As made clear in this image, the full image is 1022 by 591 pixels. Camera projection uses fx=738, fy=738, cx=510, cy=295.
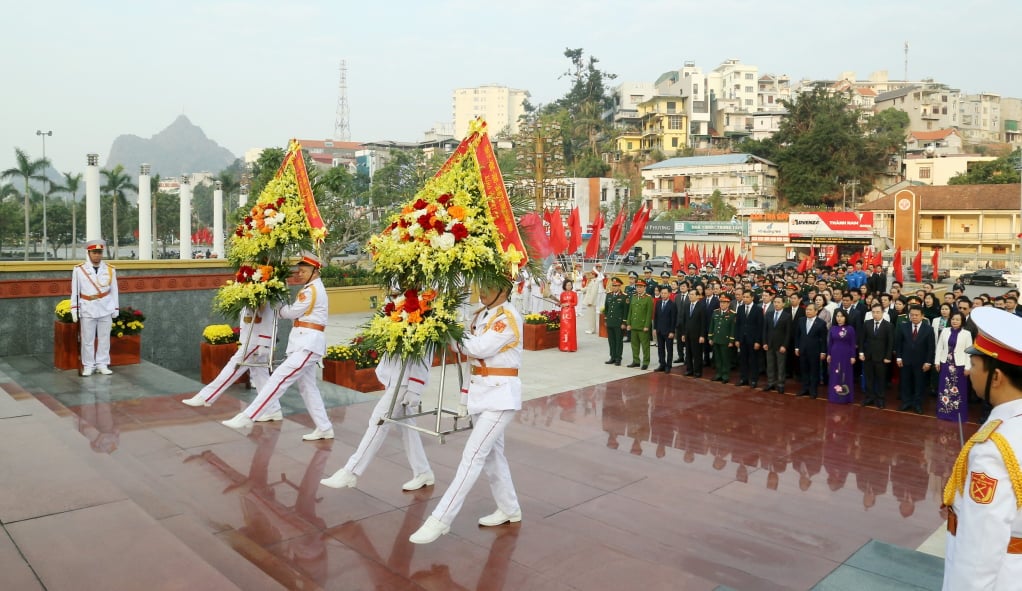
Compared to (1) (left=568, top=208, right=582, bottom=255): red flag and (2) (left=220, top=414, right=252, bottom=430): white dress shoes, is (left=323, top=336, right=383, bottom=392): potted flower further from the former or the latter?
(1) (left=568, top=208, right=582, bottom=255): red flag

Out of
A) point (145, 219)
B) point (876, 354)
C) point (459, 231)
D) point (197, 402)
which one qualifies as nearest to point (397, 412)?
point (459, 231)

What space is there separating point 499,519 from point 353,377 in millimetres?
4918

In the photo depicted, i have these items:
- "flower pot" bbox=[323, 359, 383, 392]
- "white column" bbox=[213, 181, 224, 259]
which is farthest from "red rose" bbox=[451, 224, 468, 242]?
"white column" bbox=[213, 181, 224, 259]

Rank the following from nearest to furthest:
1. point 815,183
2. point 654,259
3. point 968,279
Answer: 1. point 968,279
2. point 654,259
3. point 815,183

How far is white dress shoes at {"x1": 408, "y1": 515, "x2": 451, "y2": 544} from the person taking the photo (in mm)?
4426

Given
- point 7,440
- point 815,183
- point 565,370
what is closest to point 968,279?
point 815,183

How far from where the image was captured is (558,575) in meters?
4.23

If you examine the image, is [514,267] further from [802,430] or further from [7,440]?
[802,430]

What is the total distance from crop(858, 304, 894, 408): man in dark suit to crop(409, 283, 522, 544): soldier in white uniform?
6.26 metres

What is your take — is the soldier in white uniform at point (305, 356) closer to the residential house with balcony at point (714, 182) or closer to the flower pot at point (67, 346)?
the flower pot at point (67, 346)

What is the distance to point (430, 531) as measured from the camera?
4.45m

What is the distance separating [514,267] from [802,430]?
4.90 metres

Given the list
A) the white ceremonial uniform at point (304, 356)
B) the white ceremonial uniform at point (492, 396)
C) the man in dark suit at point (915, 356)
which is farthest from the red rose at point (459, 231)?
the man in dark suit at point (915, 356)

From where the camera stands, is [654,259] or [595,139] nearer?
A: [654,259]
